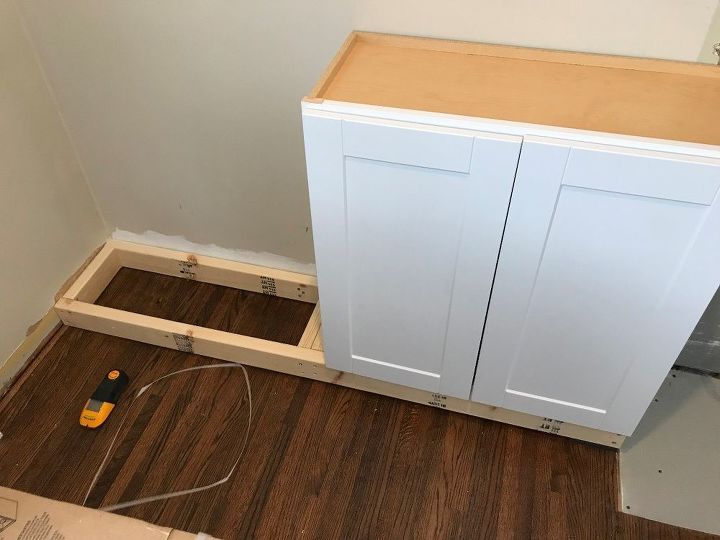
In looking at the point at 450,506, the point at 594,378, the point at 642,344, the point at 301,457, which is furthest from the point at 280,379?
the point at 642,344

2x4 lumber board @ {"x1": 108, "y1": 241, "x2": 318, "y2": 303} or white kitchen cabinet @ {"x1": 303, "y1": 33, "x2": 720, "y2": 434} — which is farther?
2x4 lumber board @ {"x1": 108, "y1": 241, "x2": 318, "y2": 303}

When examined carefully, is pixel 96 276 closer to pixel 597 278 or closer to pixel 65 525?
pixel 65 525

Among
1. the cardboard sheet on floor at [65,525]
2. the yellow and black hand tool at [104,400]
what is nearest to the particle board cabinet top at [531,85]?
the cardboard sheet on floor at [65,525]

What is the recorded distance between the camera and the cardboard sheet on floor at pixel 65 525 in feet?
3.48

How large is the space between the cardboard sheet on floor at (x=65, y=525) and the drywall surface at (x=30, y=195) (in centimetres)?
61

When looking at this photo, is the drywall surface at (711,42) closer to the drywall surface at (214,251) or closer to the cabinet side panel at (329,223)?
the cabinet side panel at (329,223)

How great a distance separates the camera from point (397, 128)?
948 millimetres

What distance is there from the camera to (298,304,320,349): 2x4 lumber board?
1.56 metres

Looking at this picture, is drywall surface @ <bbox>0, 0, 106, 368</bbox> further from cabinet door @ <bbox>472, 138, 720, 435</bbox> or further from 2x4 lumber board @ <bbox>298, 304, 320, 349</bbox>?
cabinet door @ <bbox>472, 138, 720, 435</bbox>

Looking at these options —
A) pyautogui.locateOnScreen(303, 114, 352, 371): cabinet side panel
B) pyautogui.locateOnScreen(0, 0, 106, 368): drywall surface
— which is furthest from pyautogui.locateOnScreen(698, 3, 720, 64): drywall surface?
pyautogui.locateOnScreen(0, 0, 106, 368): drywall surface

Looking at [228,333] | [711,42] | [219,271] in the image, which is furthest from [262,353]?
[711,42]

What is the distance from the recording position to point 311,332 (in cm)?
159

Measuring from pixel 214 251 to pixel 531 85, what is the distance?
1.12 meters

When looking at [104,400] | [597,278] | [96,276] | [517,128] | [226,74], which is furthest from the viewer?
[96,276]
